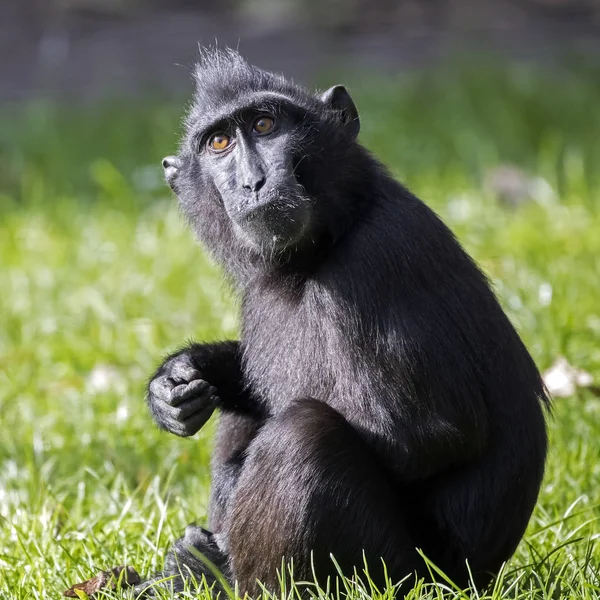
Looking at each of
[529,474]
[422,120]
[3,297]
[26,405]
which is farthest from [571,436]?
[422,120]

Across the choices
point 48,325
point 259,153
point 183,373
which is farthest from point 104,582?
point 48,325

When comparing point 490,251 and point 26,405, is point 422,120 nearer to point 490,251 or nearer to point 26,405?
point 490,251

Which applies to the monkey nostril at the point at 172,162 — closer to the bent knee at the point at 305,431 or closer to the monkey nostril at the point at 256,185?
the monkey nostril at the point at 256,185

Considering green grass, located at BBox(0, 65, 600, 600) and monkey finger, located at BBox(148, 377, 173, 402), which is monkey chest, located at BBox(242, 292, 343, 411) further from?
green grass, located at BBox(0, 65, 600, 600)

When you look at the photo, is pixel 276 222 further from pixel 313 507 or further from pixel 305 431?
pixel 313 507

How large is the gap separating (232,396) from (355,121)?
1.28 m

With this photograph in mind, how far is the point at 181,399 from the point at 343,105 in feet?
4.77

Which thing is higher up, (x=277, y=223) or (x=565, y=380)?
(x=277, y=223)

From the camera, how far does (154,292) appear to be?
7.42 meters

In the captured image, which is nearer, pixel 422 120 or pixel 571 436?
pixel 571 436

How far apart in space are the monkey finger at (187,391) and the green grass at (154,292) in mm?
581

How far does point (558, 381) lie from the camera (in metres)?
5.79

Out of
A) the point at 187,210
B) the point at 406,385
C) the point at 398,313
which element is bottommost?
the point at 406,385

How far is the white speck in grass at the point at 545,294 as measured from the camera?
6.51 metres
